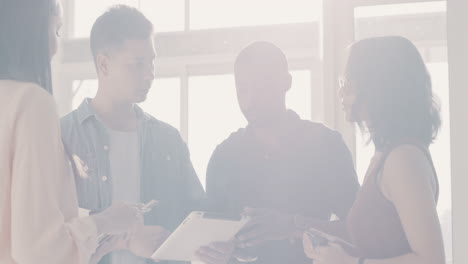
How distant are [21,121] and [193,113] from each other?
252 cm

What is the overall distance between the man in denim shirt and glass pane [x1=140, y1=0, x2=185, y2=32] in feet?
Result: 5.29

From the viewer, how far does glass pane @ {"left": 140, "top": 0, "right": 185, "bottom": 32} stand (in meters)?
3.46

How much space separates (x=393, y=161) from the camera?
122cm

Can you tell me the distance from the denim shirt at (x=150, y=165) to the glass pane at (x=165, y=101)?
5.44 ft

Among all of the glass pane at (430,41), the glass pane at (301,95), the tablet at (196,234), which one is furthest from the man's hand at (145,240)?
the glass pane at (301,95)

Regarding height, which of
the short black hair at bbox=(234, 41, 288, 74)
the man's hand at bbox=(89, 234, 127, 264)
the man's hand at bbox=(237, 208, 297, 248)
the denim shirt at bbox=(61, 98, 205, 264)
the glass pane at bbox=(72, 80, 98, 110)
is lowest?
the man's hand at bbox=(89, 234, 127, 264)

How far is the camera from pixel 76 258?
3.25ft

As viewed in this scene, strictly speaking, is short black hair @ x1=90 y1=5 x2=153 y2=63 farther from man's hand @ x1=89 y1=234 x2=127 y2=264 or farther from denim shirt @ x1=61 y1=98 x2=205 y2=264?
man's hand @ x1=89 y1=234 x2=127 y2=264

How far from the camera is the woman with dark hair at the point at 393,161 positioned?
3.85 ft

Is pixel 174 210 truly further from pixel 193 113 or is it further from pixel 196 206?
pixel 193 113

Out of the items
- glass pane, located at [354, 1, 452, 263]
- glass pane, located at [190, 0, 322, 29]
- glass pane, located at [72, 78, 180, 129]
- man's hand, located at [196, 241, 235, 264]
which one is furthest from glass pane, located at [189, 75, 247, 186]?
man's hand, located at [196, 241, 235, 264]

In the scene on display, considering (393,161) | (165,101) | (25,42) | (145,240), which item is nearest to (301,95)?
(165,101)

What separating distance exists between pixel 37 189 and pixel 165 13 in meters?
2.66

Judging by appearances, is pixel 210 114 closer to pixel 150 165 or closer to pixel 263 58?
pixel 263 58
